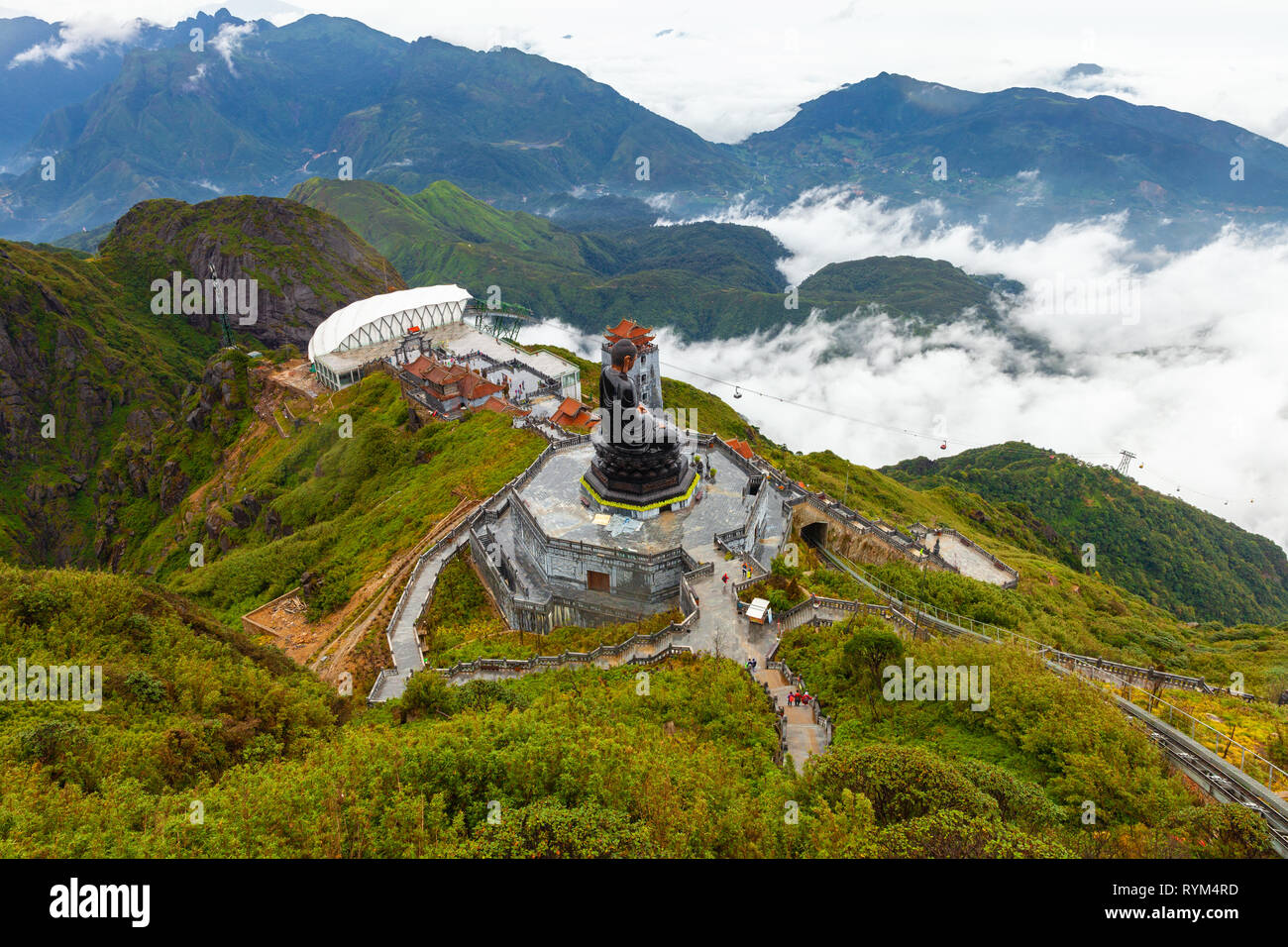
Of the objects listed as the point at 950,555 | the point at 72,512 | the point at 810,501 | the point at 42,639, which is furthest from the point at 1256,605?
the point at 72,512

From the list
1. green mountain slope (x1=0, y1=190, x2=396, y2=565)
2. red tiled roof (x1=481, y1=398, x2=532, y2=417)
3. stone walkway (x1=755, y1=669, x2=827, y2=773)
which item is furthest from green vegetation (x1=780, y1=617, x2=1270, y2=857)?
green mountain slope (x1=0, y1=190, x2=396, y2=565)

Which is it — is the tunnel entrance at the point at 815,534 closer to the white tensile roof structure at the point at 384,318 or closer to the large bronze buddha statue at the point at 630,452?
the large bronze buddha statue at the point at 630,452

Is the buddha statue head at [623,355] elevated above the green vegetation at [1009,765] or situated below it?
above

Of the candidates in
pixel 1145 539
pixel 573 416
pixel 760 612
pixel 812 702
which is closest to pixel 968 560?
pixel 760 612

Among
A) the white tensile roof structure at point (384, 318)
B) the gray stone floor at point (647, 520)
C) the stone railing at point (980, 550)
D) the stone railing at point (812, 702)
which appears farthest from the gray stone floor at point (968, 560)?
the white tensile roof structure at point (384, 318)

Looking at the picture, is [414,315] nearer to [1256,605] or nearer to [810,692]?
[810,692]

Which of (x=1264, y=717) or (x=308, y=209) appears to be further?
(x=308, y=209)
